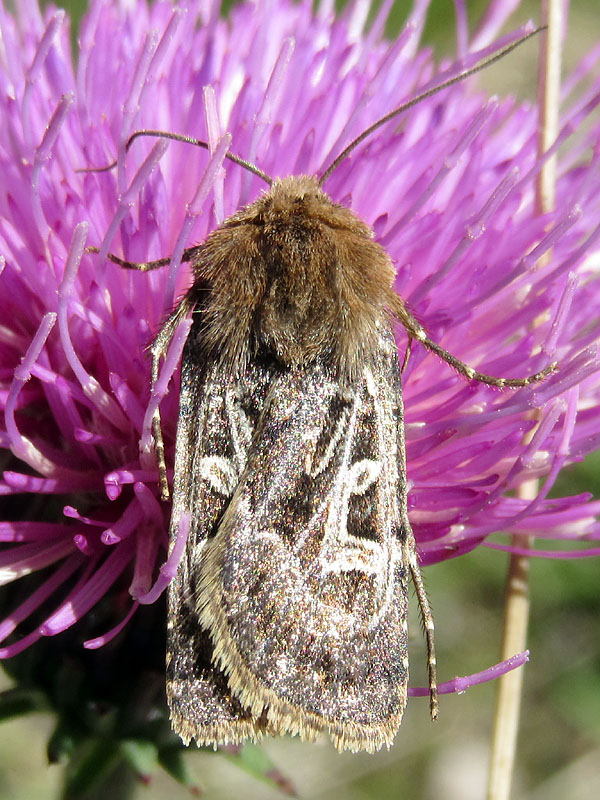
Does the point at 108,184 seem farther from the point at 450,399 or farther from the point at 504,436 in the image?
the point at 504,436

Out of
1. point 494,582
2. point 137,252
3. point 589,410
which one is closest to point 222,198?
point 137,252

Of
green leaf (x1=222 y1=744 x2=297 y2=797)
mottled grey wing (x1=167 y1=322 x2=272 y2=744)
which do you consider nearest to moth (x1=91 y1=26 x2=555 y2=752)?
mottled grey wing (x1=167 y1=322 x2=272 y2=744)

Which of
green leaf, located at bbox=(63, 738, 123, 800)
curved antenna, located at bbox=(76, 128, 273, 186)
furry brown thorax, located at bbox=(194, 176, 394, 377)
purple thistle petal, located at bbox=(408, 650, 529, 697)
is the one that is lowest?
green leaf, located at bbox=(63, 738, 123, 800)

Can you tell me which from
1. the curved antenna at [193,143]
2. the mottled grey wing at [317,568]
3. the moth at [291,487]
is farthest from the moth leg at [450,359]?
the curved antenna at [193,143]

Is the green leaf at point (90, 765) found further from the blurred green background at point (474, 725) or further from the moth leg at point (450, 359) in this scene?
the blurred green background at point (474, 725)

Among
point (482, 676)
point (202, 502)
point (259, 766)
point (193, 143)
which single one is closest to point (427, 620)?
point (482, 676)

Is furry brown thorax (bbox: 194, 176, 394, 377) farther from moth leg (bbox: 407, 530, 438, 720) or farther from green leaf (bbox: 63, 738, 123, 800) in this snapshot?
green leaf (bbox: 63, 738, 123, 800)
